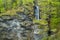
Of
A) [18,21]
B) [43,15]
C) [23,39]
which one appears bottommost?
[23,39]

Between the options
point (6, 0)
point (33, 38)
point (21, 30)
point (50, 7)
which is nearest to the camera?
point (50, 7)

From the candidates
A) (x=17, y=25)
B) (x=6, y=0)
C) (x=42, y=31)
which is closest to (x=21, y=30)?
(x=17, y=25)

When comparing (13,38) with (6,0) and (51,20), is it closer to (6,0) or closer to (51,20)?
(51,20)

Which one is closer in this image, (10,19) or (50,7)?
(50,7)

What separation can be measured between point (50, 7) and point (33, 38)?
2844 mm

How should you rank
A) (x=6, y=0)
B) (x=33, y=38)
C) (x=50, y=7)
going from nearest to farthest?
(x=50, y=7) < (x=33, y=38) < (x=6, y=0)

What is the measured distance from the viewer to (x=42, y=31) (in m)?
11.2

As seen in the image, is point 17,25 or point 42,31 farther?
point 17,25

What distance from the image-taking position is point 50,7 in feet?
35.8

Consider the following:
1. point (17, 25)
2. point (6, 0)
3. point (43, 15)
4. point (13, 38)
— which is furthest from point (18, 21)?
point (6, 0)

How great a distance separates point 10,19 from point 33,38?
8.15 feet

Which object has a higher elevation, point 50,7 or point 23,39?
point 50,7

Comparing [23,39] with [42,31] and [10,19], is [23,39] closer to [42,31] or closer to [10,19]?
[10,19]

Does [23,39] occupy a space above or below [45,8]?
below
